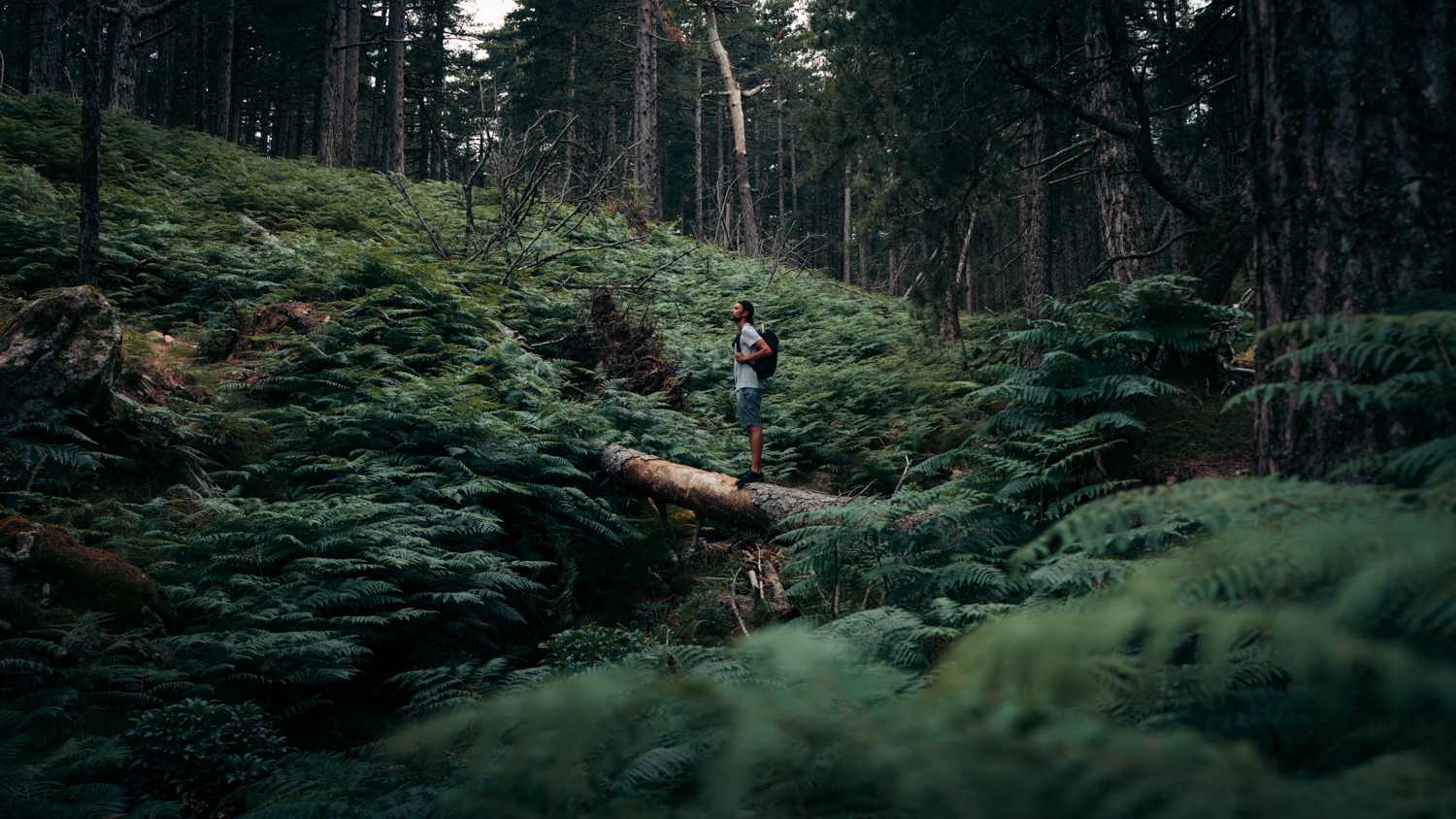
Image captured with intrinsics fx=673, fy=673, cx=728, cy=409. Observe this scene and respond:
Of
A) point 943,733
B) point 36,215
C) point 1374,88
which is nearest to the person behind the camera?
point 943,733

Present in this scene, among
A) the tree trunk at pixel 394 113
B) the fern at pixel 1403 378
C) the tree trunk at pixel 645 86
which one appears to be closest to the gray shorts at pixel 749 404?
the fern at pixel 1403 378

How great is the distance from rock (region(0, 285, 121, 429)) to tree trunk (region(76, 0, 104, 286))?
1.98m

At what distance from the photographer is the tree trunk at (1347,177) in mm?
2215

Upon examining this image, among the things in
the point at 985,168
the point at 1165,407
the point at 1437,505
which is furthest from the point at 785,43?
the point at 1437,505

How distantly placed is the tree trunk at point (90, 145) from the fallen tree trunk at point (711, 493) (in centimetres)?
565

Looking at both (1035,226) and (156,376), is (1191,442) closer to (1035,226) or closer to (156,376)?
(1035,226)

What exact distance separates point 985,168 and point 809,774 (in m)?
7.38

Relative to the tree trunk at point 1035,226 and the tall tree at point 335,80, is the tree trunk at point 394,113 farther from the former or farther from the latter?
the tree trunk at point 1035,226

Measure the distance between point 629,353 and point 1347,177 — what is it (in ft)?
28.2

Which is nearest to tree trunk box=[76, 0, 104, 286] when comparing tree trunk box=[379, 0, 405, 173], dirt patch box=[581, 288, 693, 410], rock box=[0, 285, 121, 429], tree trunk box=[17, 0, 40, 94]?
rock box=[0, 285, 121, 429]

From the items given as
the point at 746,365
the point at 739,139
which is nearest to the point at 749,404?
the point at 746,365

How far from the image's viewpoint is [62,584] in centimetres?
391

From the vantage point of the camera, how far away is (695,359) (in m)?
11.3

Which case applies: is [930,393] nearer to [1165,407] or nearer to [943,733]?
[1165,407]
